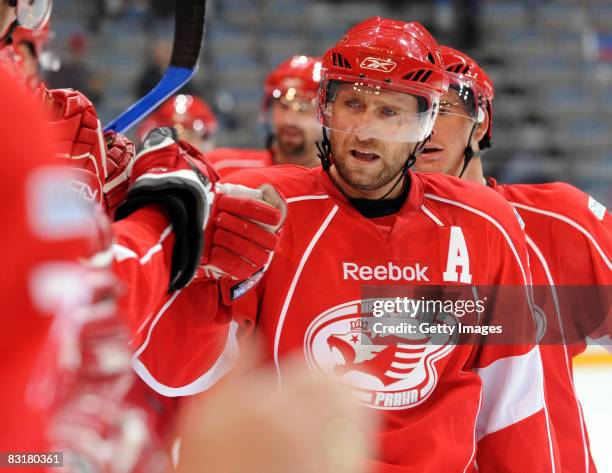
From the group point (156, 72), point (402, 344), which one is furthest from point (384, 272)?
point (156, 72)

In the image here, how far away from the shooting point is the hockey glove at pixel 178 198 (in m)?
1.01

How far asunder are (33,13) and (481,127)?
4.43ft

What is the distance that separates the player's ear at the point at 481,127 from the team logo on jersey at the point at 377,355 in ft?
A: 2.75

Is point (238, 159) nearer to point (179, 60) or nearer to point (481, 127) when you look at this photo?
point (481, 127)

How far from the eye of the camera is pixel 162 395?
1474mm

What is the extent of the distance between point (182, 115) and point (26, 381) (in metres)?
4.47

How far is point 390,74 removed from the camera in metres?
1.74

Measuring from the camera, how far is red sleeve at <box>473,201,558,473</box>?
1.77 metres

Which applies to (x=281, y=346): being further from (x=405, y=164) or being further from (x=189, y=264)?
(x=189, y=264)

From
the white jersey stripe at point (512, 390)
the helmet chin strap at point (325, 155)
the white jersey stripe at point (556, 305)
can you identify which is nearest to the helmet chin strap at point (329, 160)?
the helmet chin strap at point (325, 155)

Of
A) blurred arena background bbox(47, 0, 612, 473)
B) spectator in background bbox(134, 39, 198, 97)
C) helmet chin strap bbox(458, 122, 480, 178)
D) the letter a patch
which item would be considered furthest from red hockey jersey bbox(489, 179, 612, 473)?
blurred arena background bbox(47, 0, 612, 473)

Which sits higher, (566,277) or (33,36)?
(33,36)

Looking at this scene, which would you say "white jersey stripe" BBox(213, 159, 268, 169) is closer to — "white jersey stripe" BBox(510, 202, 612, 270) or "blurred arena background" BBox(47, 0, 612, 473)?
"white jersey stripe" BBox(510, 202, 612, 270)

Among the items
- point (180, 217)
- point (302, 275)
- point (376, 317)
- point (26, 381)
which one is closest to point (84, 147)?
point (180, 217)
